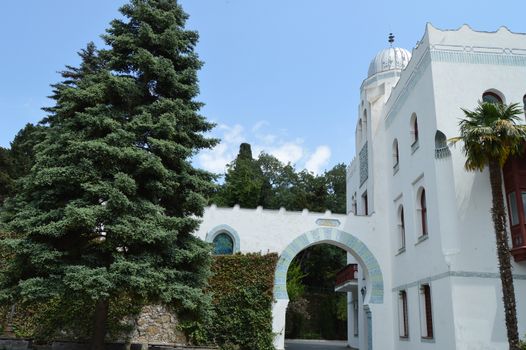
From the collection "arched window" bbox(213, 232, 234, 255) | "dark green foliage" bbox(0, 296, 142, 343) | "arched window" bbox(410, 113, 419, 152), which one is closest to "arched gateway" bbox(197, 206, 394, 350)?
"arched window" bbox(213, 232, 234, 255)

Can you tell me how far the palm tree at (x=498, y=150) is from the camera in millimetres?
11039

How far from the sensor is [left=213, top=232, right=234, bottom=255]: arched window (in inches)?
734

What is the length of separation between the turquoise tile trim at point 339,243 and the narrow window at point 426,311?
9.46 ft

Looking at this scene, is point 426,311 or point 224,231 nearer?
point 426,311

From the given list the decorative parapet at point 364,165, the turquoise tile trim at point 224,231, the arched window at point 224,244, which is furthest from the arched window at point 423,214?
the arched window at point 224,244

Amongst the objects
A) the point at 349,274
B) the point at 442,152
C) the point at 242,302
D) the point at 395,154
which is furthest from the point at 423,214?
the point at 349,274

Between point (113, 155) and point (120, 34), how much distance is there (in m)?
3.81

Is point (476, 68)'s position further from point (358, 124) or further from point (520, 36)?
point (358, 124)

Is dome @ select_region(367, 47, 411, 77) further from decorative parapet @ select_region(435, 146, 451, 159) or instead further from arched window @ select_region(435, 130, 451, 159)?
decorative parapet @ select_region(435, 146, 451, 159)

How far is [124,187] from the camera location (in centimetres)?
1013

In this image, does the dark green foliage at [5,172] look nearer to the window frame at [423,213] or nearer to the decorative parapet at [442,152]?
the window frame at [423,213]

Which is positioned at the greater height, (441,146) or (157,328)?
(441,146)

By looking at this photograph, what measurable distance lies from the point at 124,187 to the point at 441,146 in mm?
9607

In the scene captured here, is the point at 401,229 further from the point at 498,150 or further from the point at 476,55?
the point at 476,55
